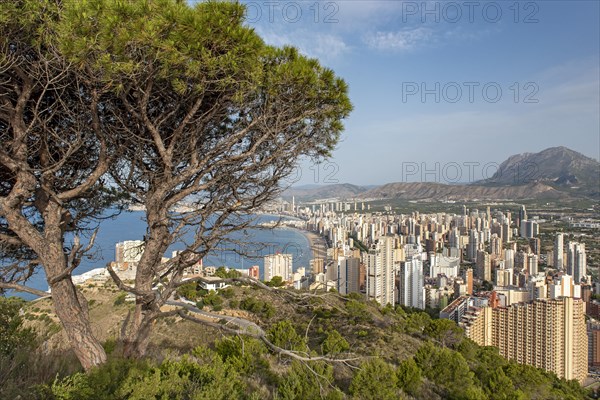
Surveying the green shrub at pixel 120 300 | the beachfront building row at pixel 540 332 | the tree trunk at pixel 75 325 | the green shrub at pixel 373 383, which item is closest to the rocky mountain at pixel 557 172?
the beachfront building row at pixel 540 332

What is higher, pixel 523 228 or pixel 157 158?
pixel 157 158

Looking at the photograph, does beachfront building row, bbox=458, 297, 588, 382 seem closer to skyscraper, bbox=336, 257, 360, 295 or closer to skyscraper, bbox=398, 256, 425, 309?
skyscraper, bbox=398, 256, 425, 309

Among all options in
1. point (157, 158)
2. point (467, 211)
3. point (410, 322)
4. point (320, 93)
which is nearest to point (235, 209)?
point (157, 158)

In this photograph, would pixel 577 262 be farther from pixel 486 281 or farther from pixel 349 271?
pixel 349 271

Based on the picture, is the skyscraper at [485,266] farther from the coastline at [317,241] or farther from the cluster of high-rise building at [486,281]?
the coastline at [317,241]

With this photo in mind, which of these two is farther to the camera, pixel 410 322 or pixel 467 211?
pixel 467 211

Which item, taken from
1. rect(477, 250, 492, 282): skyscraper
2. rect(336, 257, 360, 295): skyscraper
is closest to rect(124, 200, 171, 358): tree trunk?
rect(336, 257, 360, 295): skyscraper

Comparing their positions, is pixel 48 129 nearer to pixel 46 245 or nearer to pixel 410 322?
pixel 46 245
